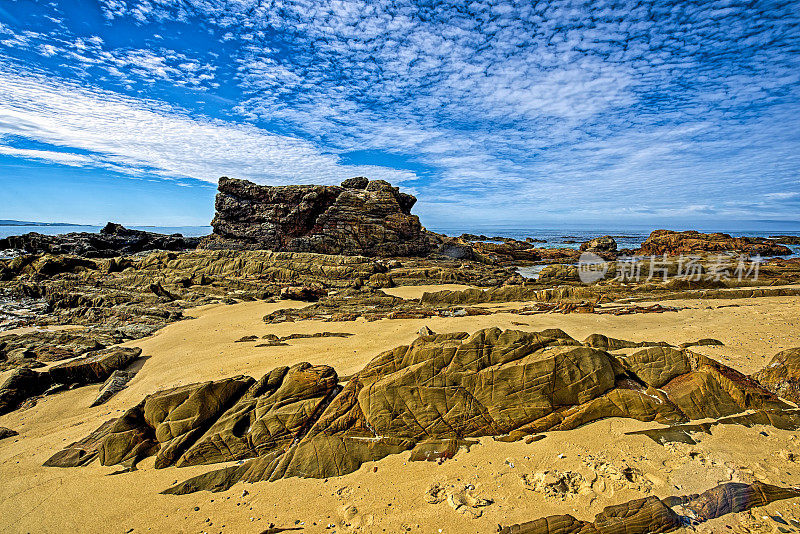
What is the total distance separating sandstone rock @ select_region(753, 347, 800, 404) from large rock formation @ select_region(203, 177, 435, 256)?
97.7 feet

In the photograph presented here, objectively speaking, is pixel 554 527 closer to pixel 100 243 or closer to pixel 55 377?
pixel 55 377

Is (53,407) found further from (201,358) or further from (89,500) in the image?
(89,500)

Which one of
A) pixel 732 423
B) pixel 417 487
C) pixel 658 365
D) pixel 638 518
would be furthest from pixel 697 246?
pixel 417 487

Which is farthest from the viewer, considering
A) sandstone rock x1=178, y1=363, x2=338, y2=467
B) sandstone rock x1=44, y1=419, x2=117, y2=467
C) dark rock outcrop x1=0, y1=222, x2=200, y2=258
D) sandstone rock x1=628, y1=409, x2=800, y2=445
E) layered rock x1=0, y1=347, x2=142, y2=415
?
dark rock outcrop x1=0, y1=222, x2=200, y2=258

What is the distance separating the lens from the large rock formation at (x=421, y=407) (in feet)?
16.6

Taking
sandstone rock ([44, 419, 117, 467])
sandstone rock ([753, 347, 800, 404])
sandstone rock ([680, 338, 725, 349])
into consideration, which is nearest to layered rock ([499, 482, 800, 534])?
sandstone rock ([753, 347, 800, 404])

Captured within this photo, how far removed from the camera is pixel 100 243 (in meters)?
46.3

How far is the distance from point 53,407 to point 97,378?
5.07 feet

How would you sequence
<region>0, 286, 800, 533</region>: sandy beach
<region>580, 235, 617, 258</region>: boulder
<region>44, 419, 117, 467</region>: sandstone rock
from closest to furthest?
1. <region>0, 286, 800, 533</region>: sandy beach
2. <region>44, 419, 117, 467</region>: sandstone rock
3. <region>580, 235, 617, 258</region>: boulder

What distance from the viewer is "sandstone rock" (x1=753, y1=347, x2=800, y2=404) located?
17.4 ft

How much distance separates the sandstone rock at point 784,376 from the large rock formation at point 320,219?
2977 cm

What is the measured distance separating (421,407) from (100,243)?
56832 mm

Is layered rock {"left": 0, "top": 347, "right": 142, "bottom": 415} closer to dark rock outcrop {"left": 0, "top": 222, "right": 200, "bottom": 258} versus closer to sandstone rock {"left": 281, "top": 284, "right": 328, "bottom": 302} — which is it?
sandstone rock {"left": 281, "top": 284, "right": 328, "bottom": 302}

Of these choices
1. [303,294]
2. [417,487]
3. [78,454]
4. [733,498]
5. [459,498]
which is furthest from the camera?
[303,294]
